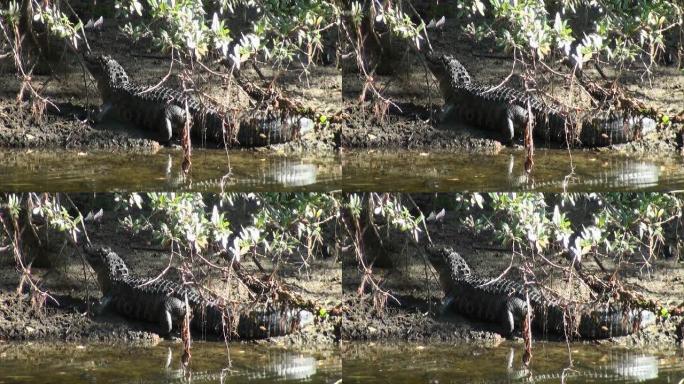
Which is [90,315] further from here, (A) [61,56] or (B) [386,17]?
(B) [386,17]

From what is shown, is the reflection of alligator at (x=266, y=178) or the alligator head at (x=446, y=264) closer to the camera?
the reflection of alligator at (x=266, y=178)

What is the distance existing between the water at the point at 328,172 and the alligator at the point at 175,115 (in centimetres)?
10

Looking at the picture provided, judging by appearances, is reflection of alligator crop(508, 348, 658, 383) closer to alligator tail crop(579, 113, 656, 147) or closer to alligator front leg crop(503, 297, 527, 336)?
alligator front leg crop(503, 297, 527, 336)

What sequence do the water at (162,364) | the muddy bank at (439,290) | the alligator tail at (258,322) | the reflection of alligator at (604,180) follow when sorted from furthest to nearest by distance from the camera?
the alligator tail at (258,322), the muddy bank at (439,290), the reflection of alligator at (604,180), the water at (162,364)

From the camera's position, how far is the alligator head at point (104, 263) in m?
4.44

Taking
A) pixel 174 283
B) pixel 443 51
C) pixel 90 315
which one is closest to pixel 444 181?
pixel 443 51

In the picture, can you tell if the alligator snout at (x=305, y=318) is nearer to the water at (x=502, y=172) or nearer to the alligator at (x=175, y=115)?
the water at (x=502, y=172)

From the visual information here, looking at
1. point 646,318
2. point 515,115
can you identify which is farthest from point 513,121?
point 646,318

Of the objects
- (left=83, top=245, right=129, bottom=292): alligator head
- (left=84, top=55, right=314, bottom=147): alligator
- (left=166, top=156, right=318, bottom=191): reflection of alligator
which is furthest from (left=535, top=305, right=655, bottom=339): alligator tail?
(left=83, top=245, right=129, bottom=292): alligator head

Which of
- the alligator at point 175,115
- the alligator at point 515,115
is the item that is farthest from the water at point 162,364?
the alligator at point 515,115

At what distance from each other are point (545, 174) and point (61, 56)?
2454 mm

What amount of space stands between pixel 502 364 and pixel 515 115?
121 cm

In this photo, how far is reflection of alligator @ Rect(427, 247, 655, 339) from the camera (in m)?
4.32

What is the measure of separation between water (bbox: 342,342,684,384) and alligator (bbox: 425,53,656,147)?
40.0 inches
